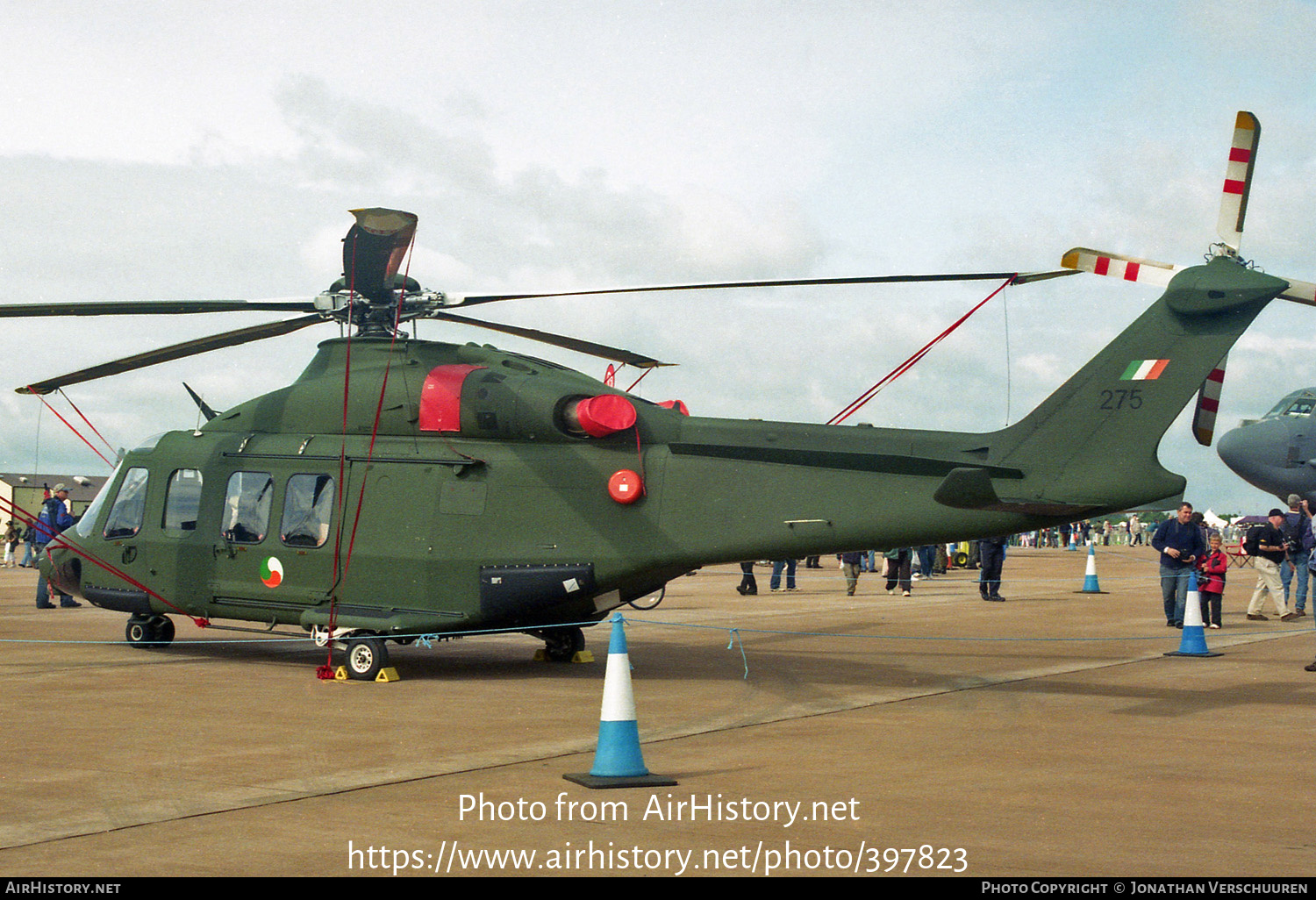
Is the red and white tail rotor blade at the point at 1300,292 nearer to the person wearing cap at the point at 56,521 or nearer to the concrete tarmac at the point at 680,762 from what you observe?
the concrete tarmac at the point at 680,762

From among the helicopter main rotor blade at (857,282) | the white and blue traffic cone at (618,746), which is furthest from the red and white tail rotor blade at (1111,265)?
the white and blue traffic cone at (618,746)

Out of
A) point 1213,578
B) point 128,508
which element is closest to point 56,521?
point 128,508

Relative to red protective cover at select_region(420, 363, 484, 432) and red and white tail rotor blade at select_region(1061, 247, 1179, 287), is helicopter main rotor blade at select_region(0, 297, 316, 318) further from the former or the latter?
red and white tail rotor blade at select_region(1061, 247, 1179, 287)

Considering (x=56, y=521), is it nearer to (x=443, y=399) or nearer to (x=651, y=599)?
(x=651, y=599)

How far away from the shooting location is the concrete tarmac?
578cm

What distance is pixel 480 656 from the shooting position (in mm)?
15148

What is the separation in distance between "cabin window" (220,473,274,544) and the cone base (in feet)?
24.1

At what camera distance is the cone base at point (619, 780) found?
7.20 meters

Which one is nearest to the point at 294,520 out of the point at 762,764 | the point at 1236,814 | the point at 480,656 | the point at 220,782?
the point at 480,656

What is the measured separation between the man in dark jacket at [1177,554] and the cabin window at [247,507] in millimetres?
12628

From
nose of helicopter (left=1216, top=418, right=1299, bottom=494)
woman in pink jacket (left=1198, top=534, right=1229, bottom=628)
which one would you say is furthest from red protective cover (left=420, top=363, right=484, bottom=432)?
nose of helicopter (left=1216, top=418, right=1299, bottom=494)

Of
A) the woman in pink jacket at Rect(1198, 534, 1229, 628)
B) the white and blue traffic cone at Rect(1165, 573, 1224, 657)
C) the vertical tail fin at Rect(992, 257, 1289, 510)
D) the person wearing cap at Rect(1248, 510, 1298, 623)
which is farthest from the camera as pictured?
the person wearing cap at Rect(1248, 510, 1298, 623)

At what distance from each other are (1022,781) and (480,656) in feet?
28.8

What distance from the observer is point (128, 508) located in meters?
14.8
